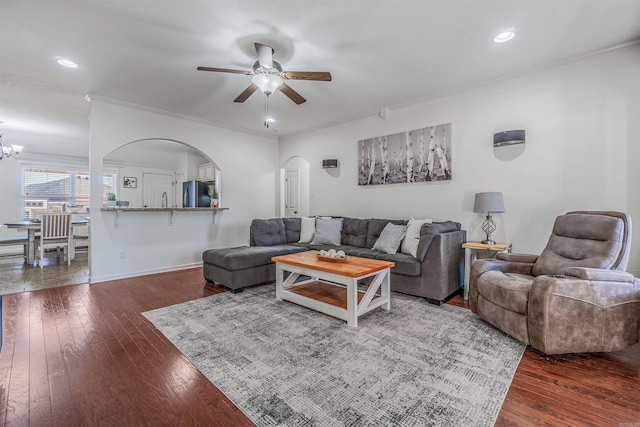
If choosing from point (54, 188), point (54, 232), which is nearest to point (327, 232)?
point (54, 232)

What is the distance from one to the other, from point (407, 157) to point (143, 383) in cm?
408

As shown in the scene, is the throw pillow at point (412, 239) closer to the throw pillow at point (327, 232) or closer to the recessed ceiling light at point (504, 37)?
the throw pillow at point (327, 232)

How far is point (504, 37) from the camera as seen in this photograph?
106 inches

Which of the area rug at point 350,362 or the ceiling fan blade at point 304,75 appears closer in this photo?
the area rug at point 350,362

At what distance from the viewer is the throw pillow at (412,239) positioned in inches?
142

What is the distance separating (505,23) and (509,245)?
90.8 inches

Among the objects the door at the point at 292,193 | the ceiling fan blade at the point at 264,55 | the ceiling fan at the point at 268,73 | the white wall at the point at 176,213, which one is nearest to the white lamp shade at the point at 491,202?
the ceiling fan at the point at 268,73

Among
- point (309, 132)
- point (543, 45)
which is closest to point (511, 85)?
point (543, 45)

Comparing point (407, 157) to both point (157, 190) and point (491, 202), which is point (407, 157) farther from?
point (157, 190)

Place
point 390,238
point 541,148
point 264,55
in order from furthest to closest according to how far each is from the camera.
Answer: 1. point 390,238
2. point 541,148
3. point 264,55

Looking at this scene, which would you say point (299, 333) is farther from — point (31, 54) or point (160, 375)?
point (31, 54)

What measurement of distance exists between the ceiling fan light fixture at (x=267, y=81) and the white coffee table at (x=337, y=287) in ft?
6.00

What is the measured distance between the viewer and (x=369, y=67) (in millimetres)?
3283

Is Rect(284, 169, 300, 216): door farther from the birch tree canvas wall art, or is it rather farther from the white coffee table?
the white coffee table
